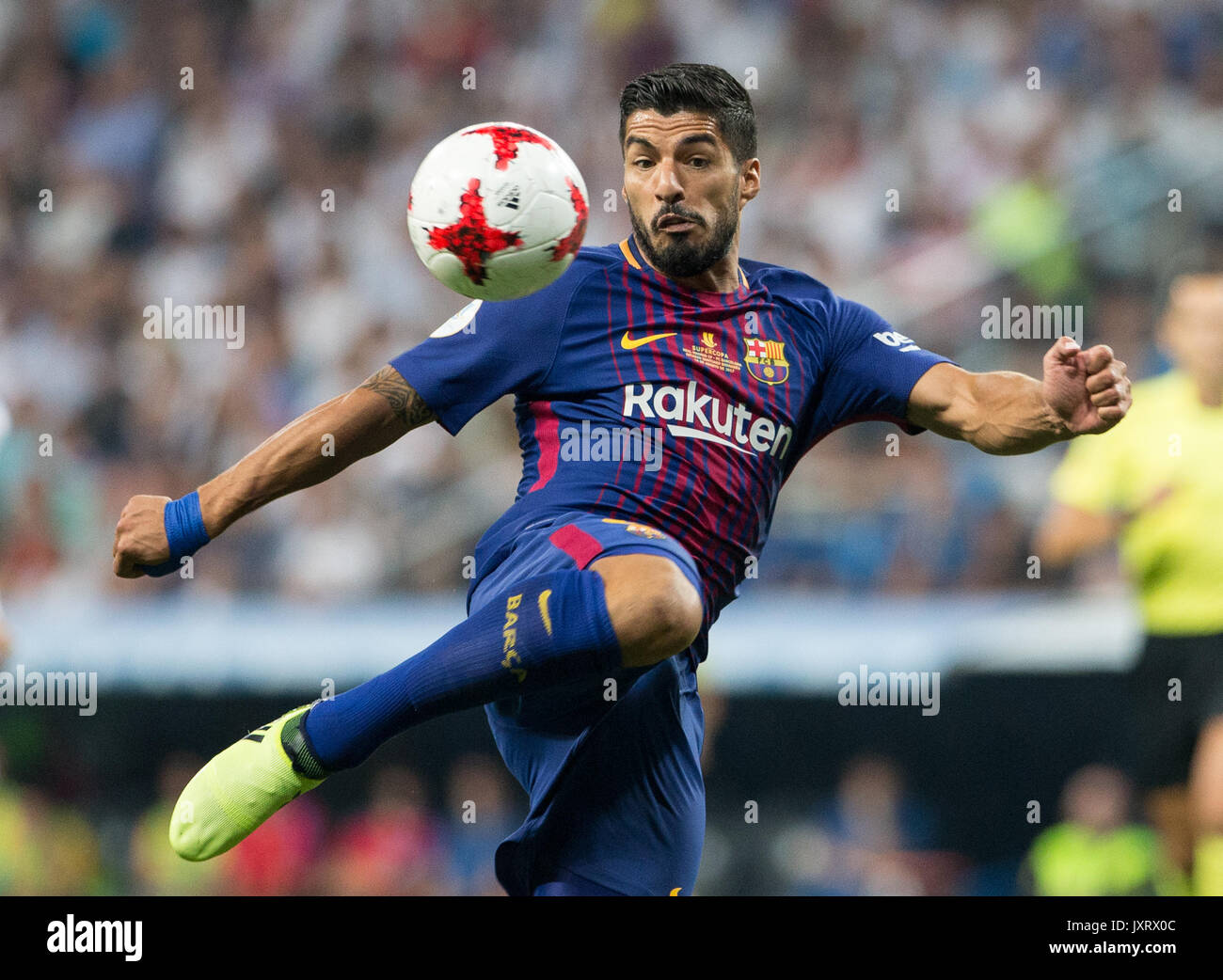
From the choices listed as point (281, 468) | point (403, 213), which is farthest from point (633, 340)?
point (403, 213)

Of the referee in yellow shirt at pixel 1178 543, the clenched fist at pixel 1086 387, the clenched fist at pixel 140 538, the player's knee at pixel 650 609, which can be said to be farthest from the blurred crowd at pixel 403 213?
the player's knee at pixel 650 609

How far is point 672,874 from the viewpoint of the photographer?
3.84 m

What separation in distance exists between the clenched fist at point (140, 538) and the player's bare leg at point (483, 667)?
0.53 meters

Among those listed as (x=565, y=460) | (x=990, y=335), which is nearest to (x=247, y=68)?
(x=990, y=335)

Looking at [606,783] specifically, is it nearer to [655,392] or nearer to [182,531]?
[655,392]

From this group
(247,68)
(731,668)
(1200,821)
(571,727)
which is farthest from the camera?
(247,68)

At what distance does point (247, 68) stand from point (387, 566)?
3.76 meters

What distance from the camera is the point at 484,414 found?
24.3 ft

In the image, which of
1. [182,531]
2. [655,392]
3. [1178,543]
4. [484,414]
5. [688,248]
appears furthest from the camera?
[484,414]

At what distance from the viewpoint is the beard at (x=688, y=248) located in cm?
388

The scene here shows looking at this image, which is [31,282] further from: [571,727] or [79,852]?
[571,727]

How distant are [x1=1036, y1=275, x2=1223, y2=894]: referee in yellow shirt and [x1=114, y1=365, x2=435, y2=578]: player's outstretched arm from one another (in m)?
2.84

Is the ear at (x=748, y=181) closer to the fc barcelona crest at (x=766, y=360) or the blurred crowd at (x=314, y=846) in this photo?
the fc barcelona crest at (x=766, y=360)

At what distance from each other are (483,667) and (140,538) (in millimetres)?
1012
